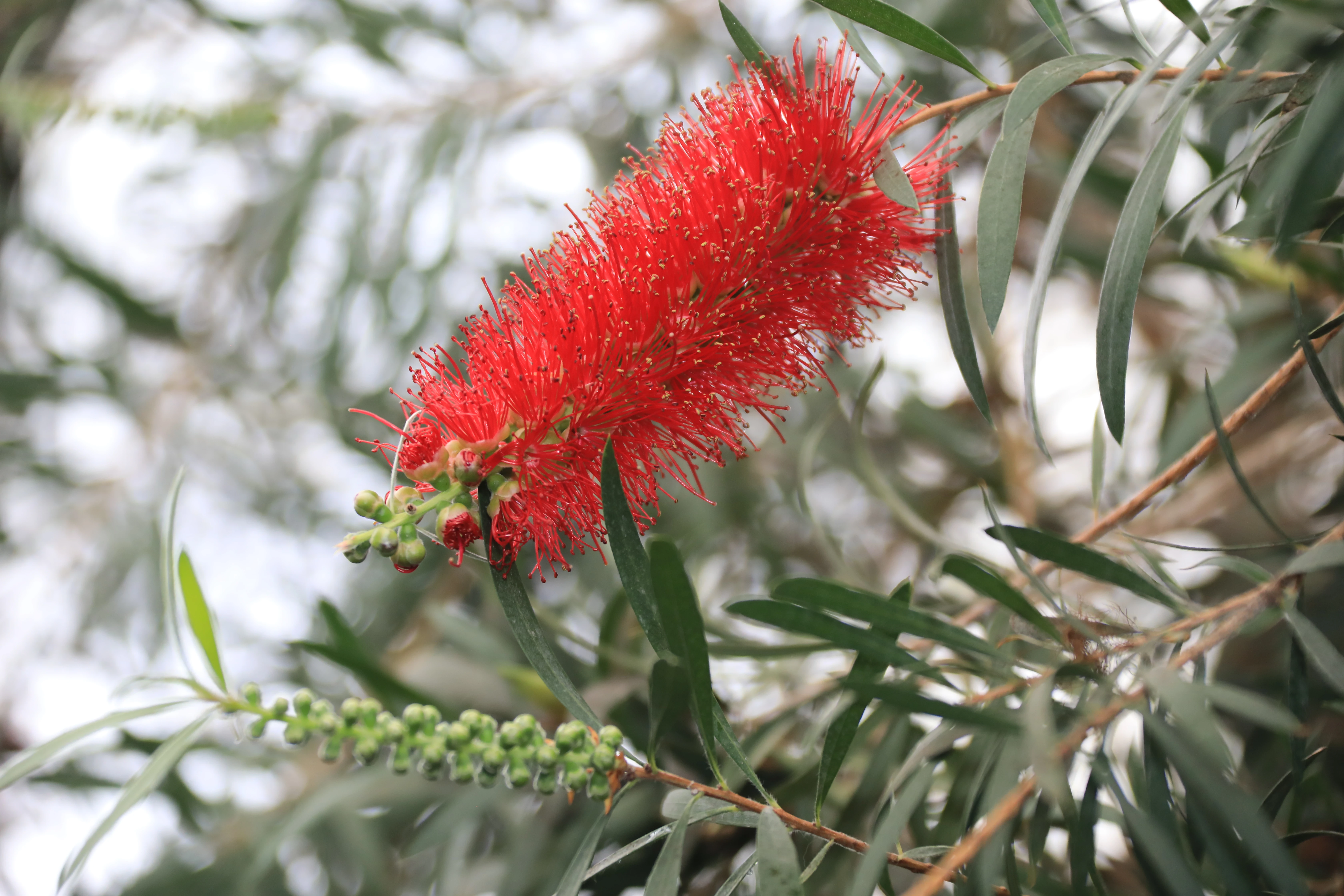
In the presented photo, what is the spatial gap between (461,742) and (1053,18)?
2.28 ft

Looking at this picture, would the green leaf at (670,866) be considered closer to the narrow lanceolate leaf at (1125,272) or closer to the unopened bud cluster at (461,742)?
the unopened bud cluster at (461,742)

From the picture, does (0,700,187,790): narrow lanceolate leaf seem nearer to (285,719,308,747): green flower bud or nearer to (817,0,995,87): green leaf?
(285,719,308,747): green flower bud

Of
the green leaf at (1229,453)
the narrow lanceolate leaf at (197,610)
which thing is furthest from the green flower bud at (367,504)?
the green leaf at (1229,453)

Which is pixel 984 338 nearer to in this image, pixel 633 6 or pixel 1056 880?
pixel 1056 880

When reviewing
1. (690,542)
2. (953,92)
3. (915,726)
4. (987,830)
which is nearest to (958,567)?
(987,830)

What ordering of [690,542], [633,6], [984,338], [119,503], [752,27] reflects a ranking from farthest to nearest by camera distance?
[633,6]
[119,503]
[752,27]
[984,338]
[690,542]

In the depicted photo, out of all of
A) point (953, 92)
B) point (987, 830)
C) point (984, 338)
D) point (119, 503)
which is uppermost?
point (119, 503)

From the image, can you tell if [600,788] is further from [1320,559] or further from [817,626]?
[1320,559]

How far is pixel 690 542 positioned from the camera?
1.47 metres

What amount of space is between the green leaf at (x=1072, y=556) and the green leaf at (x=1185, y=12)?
1.30 ft

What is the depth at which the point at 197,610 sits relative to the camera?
683mm

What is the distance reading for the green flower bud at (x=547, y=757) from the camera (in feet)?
1.90

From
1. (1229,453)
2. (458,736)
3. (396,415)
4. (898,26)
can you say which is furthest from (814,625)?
(396,415)

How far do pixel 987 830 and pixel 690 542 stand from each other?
3.06ft
